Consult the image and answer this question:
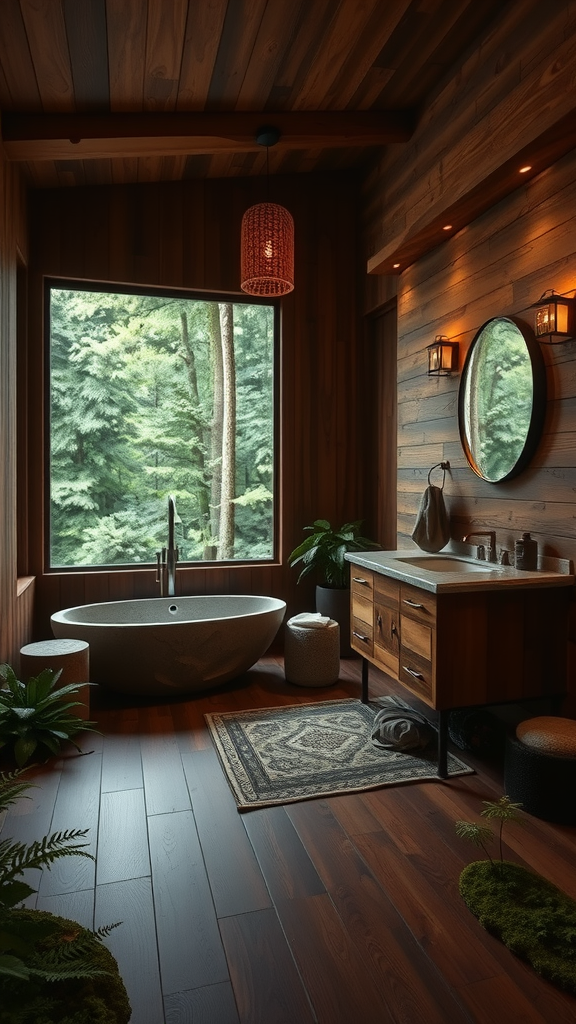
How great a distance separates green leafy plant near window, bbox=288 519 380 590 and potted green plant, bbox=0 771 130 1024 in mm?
3158

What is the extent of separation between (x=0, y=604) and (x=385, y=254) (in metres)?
2.81

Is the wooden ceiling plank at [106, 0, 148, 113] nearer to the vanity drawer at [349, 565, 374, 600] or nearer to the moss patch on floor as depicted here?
the vanity drawer at [349, 565, 374, 600]

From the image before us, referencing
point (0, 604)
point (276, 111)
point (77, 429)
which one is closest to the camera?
point (0, 604)

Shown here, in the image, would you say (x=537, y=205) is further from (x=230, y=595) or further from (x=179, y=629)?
(x=230, y=595)

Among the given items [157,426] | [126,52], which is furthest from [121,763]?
[126,52]

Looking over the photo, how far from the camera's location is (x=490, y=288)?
3.16 m

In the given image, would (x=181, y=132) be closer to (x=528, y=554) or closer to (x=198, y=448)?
(x=198, y=448)

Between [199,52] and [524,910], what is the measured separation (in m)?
3.56

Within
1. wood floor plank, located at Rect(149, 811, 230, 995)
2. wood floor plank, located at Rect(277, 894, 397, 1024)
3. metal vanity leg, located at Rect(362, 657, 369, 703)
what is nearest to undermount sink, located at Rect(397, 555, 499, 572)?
metal vanity leg, located at Rect(362, 657, 369, 703)

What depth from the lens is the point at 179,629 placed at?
11.4 ft

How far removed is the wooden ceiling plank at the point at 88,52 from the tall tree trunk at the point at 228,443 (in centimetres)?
173

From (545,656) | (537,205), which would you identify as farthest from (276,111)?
(545,656)

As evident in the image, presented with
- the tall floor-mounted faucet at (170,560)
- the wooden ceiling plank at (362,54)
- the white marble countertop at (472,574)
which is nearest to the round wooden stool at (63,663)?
the tall floor-mounted faucet at (170,560)

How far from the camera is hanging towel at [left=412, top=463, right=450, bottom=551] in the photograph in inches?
134
